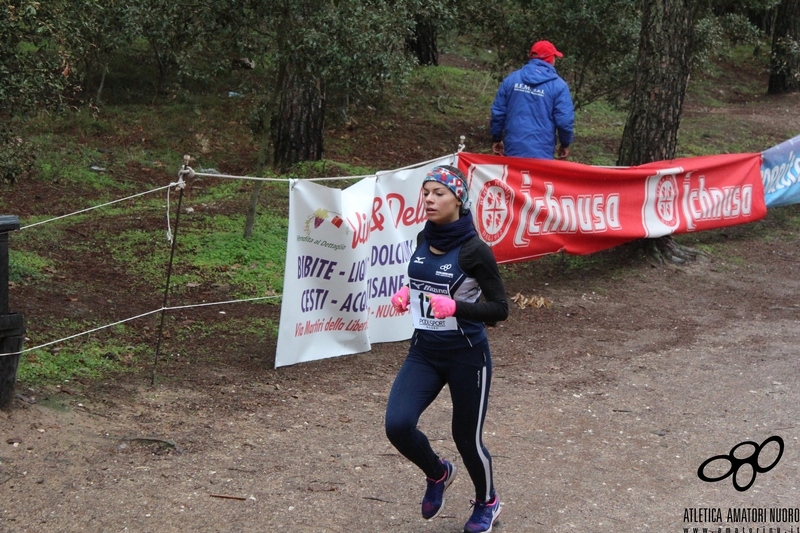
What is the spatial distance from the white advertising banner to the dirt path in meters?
0.26

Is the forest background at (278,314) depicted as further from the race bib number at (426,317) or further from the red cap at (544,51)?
the red cap at (544,51)

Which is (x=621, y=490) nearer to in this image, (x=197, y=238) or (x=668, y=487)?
(x=668, y=487)

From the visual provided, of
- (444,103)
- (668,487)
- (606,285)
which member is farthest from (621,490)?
(444,103)

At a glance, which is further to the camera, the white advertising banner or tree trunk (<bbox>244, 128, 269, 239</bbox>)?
tree trunk (<bbox>244, 128, 269, 239</bbox>)

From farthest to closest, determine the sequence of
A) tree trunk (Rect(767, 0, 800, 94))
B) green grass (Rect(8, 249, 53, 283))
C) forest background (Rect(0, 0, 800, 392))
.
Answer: tree trunk (Rect(767, 0, 800, 94)), green grass (Rect(8, 249, 53, 283)), forest background (Rect(0, 0, 800, 392))

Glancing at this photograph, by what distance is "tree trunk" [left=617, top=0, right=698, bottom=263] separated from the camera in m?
10.5

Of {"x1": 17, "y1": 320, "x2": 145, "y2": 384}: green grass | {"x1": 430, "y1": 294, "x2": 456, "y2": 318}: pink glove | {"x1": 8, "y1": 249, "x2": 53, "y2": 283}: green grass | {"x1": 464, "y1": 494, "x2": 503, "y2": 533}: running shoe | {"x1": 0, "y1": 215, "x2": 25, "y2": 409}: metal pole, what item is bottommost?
{"x1": 17, "y1": 320, "x2": 145, "y2": 384}: green grass

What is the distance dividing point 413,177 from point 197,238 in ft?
10.3

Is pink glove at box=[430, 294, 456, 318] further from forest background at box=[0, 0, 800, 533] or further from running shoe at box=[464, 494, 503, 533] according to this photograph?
forest background at box=[0, 0, 800, 533]

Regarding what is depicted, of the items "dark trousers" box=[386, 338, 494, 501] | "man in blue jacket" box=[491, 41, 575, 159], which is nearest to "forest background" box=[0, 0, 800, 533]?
"dark trousers" box=[386, 338, 494, 501]

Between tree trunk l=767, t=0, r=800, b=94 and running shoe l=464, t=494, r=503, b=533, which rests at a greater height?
tree trunk l=767, t=0, r=800, b=94

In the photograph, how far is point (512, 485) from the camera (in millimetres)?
5434

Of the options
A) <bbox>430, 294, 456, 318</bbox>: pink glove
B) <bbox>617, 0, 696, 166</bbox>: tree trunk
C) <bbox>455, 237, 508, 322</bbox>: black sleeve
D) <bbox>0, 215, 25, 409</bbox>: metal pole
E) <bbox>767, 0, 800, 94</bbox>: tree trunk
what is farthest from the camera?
<bbox>767, 0, 800, 94</bbox>: tree trunk

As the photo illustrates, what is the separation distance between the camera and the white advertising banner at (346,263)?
7020 millimetres
